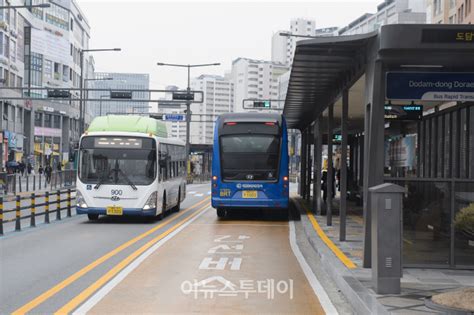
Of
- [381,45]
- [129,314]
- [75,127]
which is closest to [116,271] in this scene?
[129,314]

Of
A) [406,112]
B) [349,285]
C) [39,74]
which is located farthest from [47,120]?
[349,285]

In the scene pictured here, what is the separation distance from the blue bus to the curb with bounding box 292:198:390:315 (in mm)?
7409

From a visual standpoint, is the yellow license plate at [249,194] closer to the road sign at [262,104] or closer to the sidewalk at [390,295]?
the sidewalk at [390,295]

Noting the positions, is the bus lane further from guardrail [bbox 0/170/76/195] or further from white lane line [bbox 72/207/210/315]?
guardrail [bbox 0/170/76/195]

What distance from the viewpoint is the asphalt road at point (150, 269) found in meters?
8.54

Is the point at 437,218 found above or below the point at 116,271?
above

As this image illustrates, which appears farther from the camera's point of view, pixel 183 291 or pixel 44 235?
pixel 44 235

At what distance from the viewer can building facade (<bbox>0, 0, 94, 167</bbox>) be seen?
217 ft

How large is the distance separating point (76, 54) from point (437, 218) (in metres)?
90.8

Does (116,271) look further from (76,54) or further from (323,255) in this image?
(76,54)

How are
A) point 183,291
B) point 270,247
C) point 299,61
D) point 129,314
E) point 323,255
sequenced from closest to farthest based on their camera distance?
point 129,314
point 183,291
point 323,255
point 299,61
point 270,247

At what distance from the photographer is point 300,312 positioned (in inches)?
321

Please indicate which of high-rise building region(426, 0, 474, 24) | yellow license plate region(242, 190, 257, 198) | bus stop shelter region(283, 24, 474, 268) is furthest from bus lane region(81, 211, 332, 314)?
high-rise building region(426, 0, 474, 24)

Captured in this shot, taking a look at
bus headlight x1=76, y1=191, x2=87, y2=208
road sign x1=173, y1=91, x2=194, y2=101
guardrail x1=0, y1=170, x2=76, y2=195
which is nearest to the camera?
bus headlight x1=76, y1=191, x2=87, y2=208
